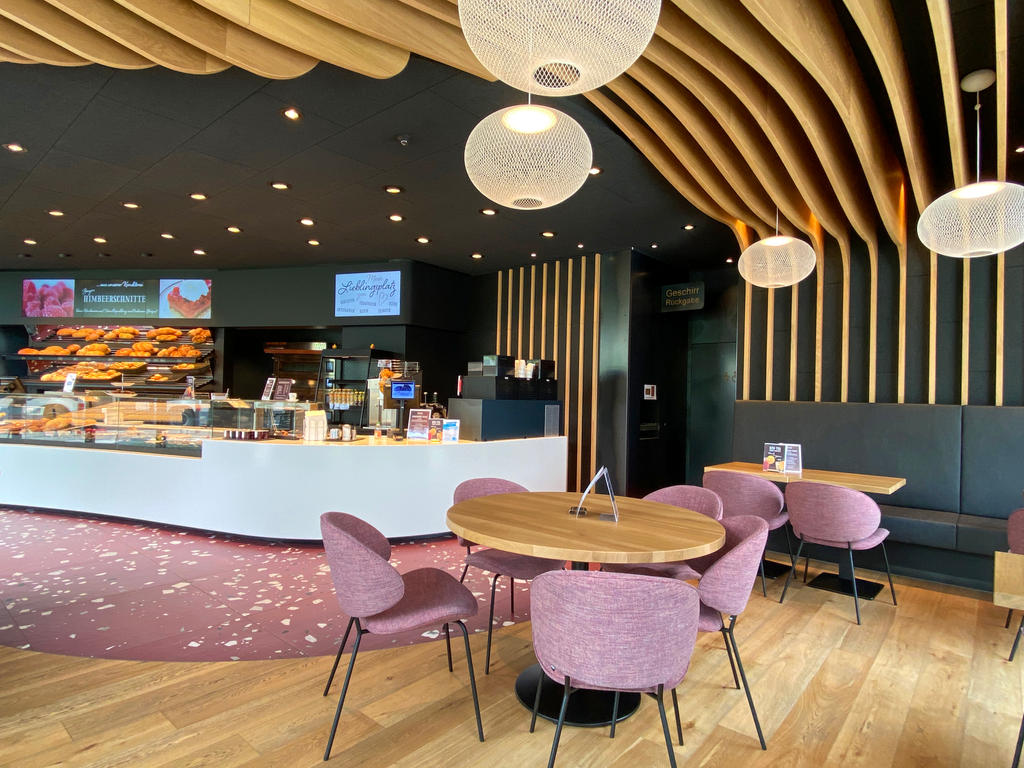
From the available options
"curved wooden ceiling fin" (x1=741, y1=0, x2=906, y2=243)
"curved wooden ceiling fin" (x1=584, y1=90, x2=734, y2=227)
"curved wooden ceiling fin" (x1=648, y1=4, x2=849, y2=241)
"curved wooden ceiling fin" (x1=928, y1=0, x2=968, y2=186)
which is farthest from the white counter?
"curved wooden ceiling fin" (x1=928, y1=0, x2=968, y2=186)

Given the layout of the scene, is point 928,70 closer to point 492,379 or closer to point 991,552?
point 991,552

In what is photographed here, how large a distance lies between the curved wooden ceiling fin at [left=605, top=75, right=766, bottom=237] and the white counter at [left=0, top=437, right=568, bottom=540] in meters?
2.95

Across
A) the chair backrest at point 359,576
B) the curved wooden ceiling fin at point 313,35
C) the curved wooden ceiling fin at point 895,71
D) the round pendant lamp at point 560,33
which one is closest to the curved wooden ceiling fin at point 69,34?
the curved wooden ceiling fin at point 313,35

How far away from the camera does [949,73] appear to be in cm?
292

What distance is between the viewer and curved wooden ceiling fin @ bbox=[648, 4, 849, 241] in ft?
9.14

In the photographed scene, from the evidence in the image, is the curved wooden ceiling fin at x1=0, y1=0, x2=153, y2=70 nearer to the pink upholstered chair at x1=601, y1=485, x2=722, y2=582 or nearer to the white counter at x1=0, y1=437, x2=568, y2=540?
the white counter at x1=0, y1=437, x2=568, y2=540

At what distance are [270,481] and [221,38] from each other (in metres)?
3.34

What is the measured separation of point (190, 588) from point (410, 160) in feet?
11.8

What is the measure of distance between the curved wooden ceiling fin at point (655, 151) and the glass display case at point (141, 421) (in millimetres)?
3678

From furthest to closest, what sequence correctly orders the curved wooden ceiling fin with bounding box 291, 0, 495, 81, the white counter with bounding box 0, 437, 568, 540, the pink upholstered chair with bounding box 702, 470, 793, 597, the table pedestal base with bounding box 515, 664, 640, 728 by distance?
the white counter with bounding box 0, 437, 568, 540 < the pink upholstered chair with bounding box 702, 470, 793, 597 < the curved wooden ceiling fin with bounding box 291, 0, 495, 81 < the table pedestal base with bounding box 515, 664, 640, 728

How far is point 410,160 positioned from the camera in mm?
4652

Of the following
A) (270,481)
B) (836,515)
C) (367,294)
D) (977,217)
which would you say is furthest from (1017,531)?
(367,294)

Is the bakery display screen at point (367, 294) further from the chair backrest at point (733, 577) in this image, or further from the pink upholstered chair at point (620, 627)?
the pink upholstered chair at point (620, 627)

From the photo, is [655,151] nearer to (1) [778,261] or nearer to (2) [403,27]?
(1) [778,261]
